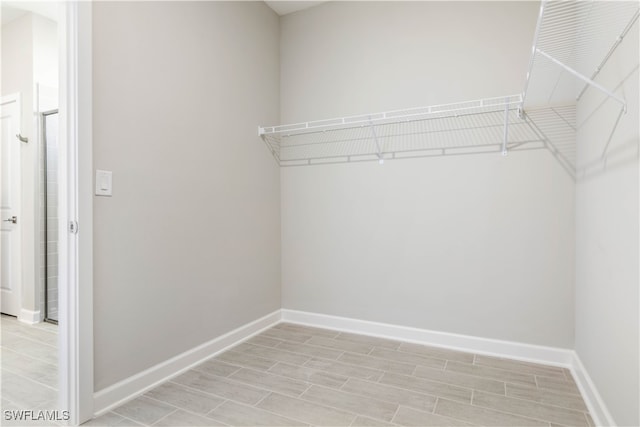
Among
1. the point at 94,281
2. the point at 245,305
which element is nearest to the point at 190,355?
the point at 245,305

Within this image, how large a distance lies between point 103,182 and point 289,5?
216cm

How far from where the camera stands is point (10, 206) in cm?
327

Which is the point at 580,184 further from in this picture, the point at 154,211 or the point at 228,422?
the point at 154,211

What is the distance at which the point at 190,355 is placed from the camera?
2139 millimetres

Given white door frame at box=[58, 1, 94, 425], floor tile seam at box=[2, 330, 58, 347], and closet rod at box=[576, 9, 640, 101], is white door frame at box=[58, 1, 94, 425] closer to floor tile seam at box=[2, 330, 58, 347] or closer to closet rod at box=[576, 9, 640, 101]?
floor tile seam at box=[2, 330, 58, 347]

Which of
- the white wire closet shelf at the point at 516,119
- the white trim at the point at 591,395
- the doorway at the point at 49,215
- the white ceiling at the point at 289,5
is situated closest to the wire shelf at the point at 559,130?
the white wire closet shelf at the point at 516,119

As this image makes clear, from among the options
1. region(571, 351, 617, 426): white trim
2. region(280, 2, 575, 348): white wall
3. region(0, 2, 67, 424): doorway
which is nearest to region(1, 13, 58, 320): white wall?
region(0, 2, 67, 424): doorway

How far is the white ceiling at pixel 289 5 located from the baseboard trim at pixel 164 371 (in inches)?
102

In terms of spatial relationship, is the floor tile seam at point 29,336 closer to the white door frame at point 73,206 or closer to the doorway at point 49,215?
the doorway at point 49,215

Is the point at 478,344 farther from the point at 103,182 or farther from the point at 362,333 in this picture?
the point at 103,182

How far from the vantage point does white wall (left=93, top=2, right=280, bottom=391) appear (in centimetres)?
171

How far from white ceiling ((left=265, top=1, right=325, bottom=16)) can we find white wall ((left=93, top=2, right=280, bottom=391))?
7 cm

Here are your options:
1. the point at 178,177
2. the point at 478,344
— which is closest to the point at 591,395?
the point at 478,344

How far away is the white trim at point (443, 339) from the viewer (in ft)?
7.16
